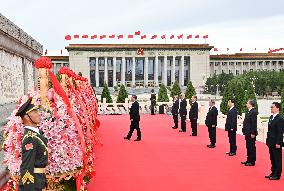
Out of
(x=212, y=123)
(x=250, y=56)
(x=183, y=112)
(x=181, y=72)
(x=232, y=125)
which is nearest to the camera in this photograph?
(x=232, y=125)

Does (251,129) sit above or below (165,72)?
below

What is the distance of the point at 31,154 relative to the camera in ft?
13.0

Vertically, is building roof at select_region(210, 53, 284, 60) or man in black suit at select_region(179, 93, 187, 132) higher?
building roof at select_region(210, 53, 284, 60)

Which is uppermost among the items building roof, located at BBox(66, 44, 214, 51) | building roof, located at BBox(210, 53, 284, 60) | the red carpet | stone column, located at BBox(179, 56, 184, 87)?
building roof, located at BBox(66, 44, 214, 51)

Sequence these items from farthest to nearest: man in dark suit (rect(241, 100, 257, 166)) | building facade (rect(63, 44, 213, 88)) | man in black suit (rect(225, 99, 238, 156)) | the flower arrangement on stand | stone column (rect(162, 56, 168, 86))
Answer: stone column (rect(162, 56, 168, 86))
building facade (rect(63, 44, 213, 88))
man in black suit (rect(225, 99, 238, 156))
man in dark suit (rect(241, 100, 257, 166))
the flower arrangement on stand

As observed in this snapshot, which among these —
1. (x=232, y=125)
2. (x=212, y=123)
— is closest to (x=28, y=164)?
(x=232, y=125)

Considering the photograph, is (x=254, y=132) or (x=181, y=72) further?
→ (x=181, y=72)

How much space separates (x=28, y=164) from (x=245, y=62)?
78851 millimetres

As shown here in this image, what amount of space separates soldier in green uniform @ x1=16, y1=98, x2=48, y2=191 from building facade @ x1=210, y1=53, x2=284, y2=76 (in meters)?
74.1

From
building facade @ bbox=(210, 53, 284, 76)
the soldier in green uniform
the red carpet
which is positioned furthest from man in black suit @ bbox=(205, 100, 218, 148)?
building facade @ bbox=(210, 53, 284, 76)

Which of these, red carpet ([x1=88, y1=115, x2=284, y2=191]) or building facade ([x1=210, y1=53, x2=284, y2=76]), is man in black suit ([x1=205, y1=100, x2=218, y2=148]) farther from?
building facade ([x1=210, y1=53, x2=284, y2=76])

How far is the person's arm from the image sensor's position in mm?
3938

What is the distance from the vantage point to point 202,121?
61.7ft

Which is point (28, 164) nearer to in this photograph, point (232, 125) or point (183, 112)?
point (232, 125)
